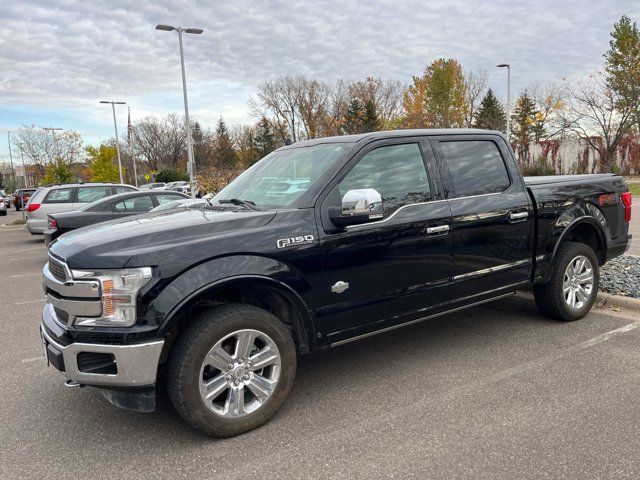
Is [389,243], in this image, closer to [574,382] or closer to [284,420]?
[284,420]

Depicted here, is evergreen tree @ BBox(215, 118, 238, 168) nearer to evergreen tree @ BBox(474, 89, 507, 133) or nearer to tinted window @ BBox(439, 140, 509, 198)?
evergreen tree @ BBox(474, 89, 507, 133)

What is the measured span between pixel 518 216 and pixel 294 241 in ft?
7.41

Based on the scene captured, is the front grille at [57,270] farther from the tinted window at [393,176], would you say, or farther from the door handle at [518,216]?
the door handle at [518,216]

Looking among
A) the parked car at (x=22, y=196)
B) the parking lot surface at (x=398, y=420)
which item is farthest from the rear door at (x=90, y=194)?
the parked car at (x=22, y=196)

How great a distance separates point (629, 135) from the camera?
1373 inches

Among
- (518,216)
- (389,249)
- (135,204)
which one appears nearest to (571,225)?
(518,216)

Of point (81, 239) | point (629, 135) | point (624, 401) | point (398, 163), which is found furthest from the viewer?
point (629, 135)

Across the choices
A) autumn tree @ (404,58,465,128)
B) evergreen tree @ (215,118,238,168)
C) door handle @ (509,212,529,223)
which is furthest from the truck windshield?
evergreen tree @ (215,118,238,168)

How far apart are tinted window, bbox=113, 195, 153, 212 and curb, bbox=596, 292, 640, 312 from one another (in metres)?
9.15

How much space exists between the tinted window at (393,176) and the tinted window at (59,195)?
42.0 ft

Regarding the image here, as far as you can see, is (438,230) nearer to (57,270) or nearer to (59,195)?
(57,270)

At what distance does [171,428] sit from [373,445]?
1.34 m

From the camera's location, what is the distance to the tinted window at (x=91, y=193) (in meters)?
13.8

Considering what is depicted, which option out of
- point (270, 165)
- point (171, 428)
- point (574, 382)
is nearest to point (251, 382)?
point (171, 428)
